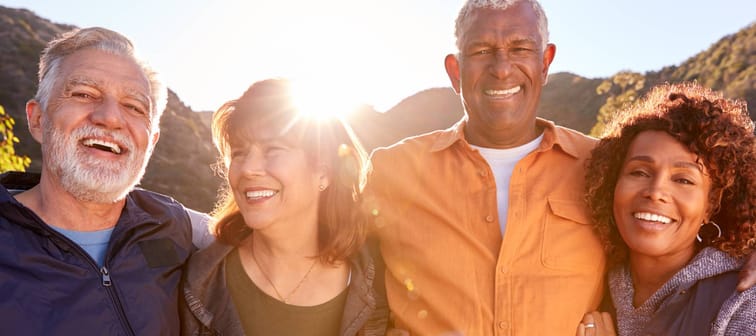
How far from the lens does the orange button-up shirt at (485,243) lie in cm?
Result: 314

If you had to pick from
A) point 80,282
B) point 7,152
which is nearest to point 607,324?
point 80,282

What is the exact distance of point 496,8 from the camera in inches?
137

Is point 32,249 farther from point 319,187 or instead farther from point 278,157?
point 319,187

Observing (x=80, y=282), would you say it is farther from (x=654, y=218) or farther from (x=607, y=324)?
(x=654, y=218)

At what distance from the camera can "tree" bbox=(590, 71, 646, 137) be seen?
21.6 metres

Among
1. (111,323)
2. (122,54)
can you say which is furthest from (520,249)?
(122,54)

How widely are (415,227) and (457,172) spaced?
0.40 metres

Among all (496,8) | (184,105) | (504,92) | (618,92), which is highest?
(496,8)

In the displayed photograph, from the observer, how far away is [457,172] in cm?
348

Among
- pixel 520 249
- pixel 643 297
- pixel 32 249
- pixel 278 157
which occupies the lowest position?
pixel 643 297

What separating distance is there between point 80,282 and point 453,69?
239 cm

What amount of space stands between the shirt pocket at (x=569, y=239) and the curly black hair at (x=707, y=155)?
0.06 m

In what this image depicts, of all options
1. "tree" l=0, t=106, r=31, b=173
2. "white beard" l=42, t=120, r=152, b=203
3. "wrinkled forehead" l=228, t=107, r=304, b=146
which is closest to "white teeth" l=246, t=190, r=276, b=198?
"wrinkled forehead" l=228, t=107, r=304, b=146

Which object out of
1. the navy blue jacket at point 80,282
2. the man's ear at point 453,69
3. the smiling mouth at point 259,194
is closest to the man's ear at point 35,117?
the navy blue jacket at point 80,282
